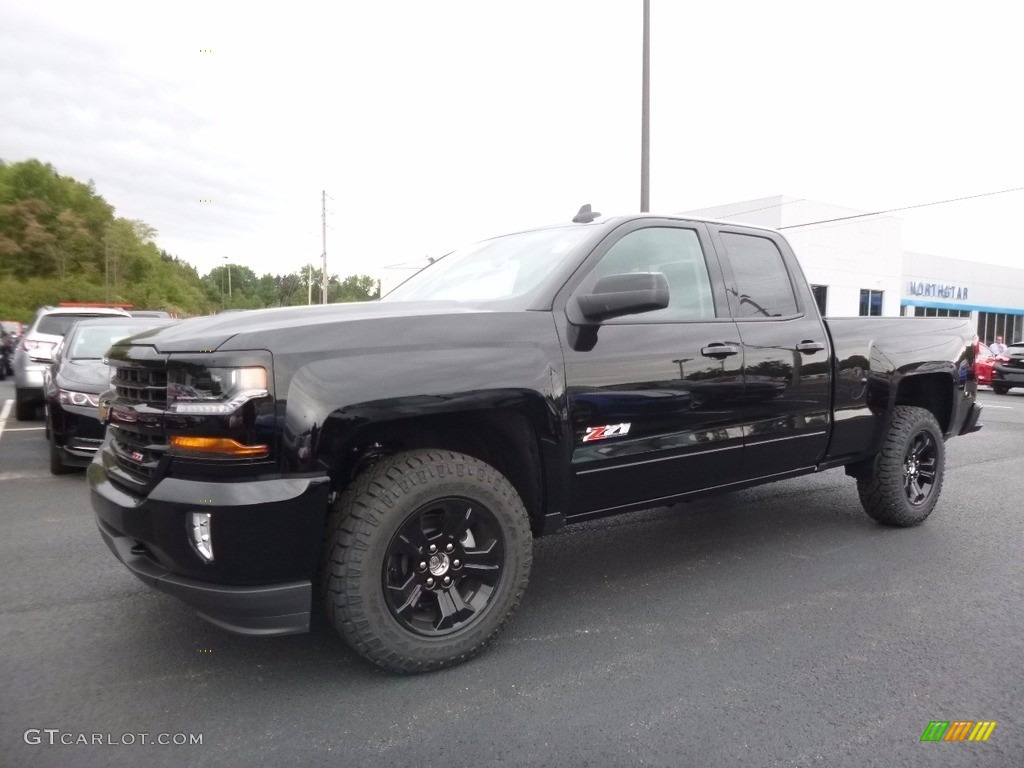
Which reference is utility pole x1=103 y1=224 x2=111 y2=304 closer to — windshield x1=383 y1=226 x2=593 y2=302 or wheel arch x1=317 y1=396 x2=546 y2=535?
windshield x1=383 y1=226 x2=593 y2=302

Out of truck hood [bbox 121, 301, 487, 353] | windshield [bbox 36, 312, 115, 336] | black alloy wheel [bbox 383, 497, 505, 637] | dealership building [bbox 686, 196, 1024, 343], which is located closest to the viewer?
truck hood [bbox 121, 301, 487, 353]

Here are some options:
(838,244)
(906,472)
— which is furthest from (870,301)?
(906,472)

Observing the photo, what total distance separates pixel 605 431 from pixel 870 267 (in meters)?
36.1

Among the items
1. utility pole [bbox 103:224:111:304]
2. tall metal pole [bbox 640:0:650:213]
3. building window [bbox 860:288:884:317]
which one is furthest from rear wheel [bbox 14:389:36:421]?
utility pole [bbox 103:224:111:304]

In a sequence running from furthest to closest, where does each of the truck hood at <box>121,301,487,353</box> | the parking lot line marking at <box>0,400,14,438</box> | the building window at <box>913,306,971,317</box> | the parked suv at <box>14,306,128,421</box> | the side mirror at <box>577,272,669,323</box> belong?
the building window at <box>913,306,971,317</box>
the parking lot line marking at <box>0,400,14,438</box>
the parked suv at <box>14,306,128,421</box>
the side mirror at <box>577,272,669,323</box>
the truck hood at <box>121,301,487,353</box>

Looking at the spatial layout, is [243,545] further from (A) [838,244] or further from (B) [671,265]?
(A) [838,244]

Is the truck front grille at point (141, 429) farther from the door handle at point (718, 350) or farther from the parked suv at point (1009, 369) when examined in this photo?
the parked suv at point (1009, 369)

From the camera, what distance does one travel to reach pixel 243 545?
2.40 m

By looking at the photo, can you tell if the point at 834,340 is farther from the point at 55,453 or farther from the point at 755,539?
the point at 55,453

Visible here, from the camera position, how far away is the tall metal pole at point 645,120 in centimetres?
1359

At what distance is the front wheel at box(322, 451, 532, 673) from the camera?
102 inches

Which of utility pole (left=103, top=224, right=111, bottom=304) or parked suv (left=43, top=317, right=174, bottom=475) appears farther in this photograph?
utility pole (left=103, top=224, right=111, bottom=304)

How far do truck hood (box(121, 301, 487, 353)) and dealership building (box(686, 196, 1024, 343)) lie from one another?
82.0 feet

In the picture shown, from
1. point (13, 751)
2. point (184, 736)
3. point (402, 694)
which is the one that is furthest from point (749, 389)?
point (13, 751)
